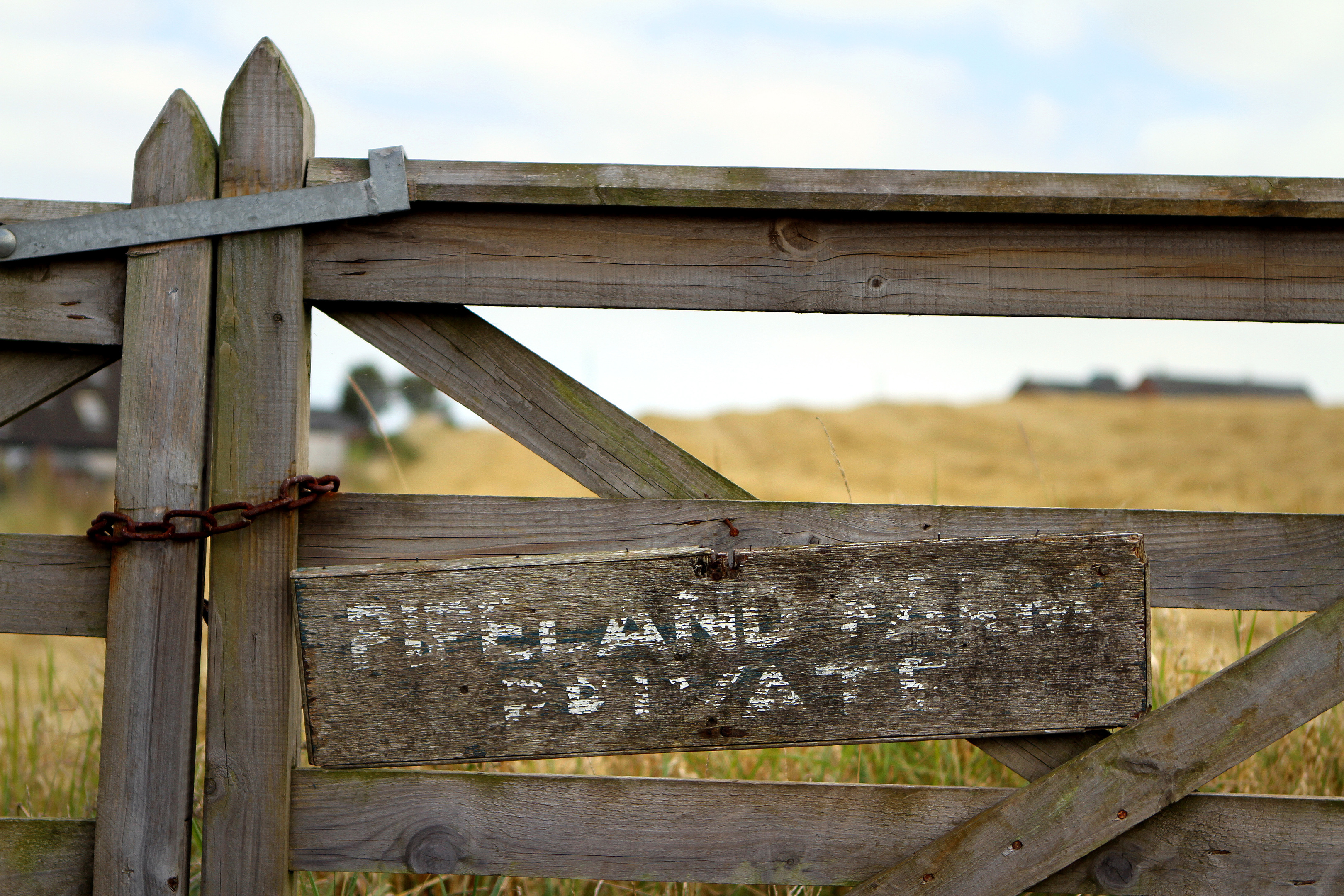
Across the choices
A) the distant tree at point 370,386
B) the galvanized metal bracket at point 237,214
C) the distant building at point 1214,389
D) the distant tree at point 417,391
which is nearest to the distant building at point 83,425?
the distant tree at point 370,386

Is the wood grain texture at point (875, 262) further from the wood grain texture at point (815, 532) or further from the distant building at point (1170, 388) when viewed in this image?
the distant building at point (1170, 388)

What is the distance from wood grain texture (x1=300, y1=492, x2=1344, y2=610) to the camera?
1473 millimetres

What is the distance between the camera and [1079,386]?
114ft

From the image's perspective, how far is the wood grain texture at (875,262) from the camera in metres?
1.49

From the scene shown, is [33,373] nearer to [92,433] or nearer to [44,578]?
[44,578]

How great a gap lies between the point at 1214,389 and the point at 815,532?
1580 inches

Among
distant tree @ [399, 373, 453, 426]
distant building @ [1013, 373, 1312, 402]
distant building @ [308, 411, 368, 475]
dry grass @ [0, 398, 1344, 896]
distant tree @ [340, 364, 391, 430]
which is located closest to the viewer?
distant tree @ [399, 373, 453, 426]

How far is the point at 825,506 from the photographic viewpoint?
1492mm

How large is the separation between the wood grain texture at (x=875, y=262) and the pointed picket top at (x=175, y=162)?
0.30 meters

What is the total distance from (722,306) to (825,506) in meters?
0.40

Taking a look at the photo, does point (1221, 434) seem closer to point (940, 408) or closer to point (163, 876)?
point (940, 408)

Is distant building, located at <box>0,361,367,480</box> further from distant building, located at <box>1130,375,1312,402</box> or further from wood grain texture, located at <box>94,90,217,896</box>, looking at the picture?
distant building, located at <box>1130,375,1312,402</box>

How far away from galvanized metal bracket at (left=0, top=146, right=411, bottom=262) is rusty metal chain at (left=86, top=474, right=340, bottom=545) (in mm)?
444

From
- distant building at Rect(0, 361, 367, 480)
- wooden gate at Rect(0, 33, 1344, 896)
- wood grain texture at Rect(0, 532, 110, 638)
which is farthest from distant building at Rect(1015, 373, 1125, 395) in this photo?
wood grain texture at Rect(0, 532, 110, 638)
